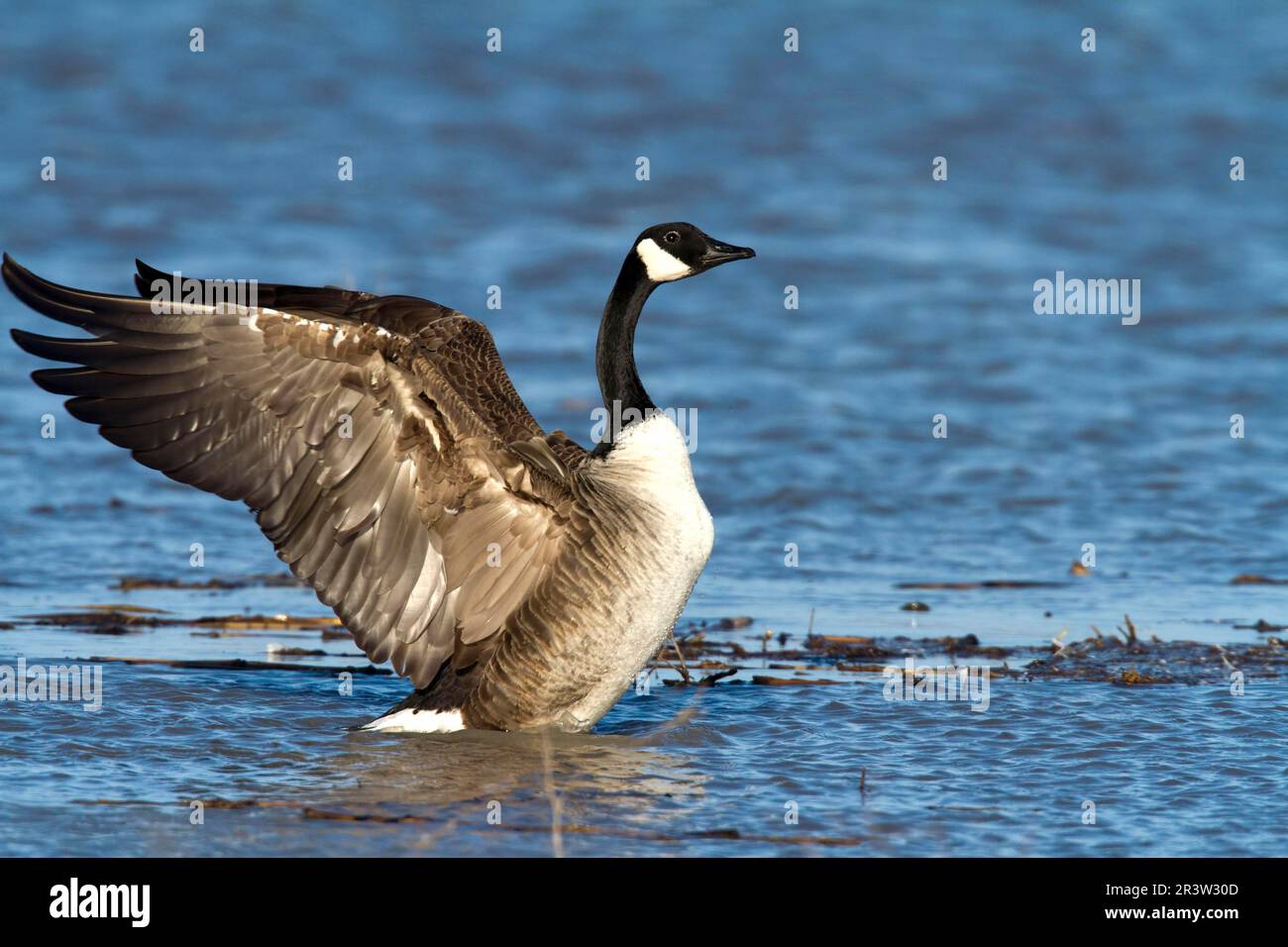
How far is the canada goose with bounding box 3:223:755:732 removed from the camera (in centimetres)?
668

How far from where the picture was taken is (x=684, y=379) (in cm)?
1407

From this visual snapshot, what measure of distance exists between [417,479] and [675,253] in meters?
1.68

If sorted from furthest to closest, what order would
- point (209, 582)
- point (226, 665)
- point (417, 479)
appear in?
1. point (209, 582)
2. point (226, 665)
3. point (417, 479)

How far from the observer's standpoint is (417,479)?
688 centimetres

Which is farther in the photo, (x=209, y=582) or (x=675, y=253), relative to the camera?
(x=209, y=582)

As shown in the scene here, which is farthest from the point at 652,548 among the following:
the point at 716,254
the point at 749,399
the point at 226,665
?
the point at 749,399

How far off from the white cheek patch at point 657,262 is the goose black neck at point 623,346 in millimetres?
32

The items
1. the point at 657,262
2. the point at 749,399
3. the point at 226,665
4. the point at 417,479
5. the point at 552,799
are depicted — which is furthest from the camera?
the point at 749,399

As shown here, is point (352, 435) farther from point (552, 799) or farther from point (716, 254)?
point (716, 254)

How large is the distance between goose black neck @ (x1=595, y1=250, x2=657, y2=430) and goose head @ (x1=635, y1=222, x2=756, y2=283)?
0.05 metres

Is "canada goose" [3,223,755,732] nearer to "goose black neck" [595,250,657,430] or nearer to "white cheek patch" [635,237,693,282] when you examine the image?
"goose black neck" [595,250,657,430]

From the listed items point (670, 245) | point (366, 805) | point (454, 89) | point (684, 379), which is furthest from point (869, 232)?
point (366, 805)

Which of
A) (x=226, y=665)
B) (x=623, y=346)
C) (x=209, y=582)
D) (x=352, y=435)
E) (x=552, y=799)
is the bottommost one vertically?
(x=552, y=799)

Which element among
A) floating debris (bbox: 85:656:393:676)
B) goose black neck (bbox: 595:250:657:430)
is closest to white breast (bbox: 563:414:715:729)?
goose black neck (bbox: 595:250:657:430)
